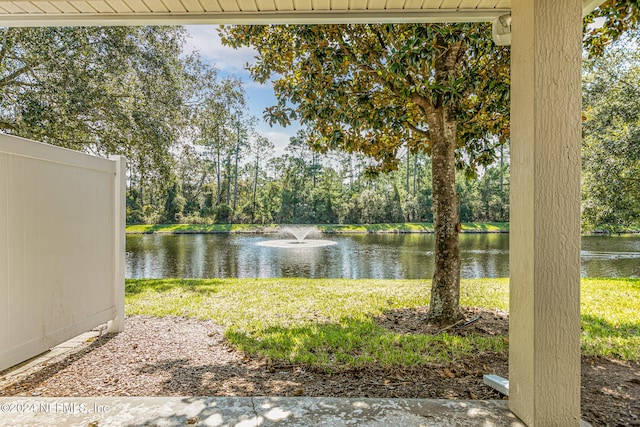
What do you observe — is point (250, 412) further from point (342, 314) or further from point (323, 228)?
point (323, 228)

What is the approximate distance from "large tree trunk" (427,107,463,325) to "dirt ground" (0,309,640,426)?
2.55ft

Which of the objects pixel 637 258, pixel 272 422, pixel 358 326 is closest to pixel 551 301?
pixel 272 422

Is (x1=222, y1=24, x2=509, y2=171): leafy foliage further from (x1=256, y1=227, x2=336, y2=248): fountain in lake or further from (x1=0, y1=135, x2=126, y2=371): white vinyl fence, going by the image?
(x1=256, y1=227, x2=336, y2=248): fountain in lake

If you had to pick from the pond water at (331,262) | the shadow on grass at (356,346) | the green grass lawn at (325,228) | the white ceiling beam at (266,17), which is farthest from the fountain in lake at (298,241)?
the white ceiling beam at (266,17)

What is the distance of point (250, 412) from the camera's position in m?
1.95

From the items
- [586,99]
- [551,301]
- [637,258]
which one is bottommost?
[637,258]

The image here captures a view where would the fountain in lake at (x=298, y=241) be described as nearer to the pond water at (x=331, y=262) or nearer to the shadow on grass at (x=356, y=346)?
the pond water at (x=331, y=262)

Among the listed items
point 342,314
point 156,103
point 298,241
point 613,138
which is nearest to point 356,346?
point 342,314

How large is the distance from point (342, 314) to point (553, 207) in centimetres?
296

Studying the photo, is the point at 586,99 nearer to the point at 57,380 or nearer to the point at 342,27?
the point at 342,27

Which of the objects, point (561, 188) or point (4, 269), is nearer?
point (561, 188)

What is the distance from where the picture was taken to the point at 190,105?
780cm

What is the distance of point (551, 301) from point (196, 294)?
191 inches

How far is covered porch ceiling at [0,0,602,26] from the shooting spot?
2.29 m
